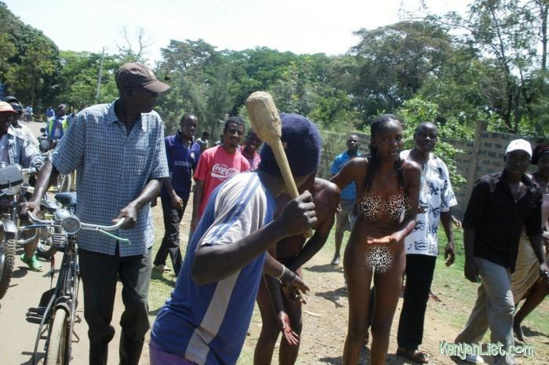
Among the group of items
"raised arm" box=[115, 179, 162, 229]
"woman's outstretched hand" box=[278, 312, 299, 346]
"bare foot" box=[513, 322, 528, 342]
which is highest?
"raised arm" box=[115, 179, 162, 229]

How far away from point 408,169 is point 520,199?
50.1 inches

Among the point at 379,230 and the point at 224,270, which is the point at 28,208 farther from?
the point at 379,230

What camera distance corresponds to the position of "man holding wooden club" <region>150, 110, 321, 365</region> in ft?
6.20

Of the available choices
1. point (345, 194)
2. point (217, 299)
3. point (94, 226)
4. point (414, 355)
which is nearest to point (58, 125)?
point (345, 194)

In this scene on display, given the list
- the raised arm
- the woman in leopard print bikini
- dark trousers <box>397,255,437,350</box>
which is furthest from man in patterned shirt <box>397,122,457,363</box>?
the raised arm

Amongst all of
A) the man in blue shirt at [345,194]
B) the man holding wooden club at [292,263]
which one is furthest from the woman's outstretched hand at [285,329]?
the man in blue shirt at [345,194]

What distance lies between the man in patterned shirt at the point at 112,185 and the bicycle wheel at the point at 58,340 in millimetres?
145

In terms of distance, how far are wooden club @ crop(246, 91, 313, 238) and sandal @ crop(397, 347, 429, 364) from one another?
3628 mm

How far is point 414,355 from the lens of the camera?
533 cm

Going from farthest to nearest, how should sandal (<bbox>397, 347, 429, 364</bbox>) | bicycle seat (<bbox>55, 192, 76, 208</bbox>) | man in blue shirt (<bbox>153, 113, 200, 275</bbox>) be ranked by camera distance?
man in blue shirt (<bbox>153, 113, 200, 275</bbox>)
sandal (<bbox>397, 347, 429, 364</bbox>)
bicycle seat (<bbox>55, 192, 76, 208</bbox>)

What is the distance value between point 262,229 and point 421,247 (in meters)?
3.65

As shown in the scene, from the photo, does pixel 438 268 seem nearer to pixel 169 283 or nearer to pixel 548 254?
pixel 548 254

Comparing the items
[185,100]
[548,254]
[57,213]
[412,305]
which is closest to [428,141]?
[412,305]

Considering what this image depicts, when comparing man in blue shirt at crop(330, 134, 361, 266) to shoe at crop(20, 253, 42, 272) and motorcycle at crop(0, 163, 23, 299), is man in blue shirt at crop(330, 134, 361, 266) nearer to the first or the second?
shoe at crop(20, 253, 42, 272)
